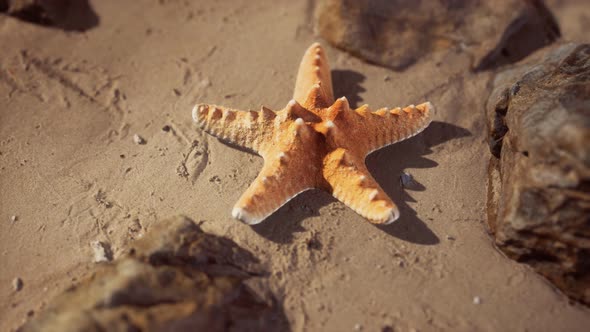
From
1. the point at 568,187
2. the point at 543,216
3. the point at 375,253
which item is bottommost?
the point at 375,253

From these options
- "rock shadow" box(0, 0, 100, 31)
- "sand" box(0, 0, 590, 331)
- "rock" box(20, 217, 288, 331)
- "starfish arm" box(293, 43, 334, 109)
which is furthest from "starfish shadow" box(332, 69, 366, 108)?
"rock shadow" box(0, 0, 100, 31)

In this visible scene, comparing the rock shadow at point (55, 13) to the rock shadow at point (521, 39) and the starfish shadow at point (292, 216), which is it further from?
the rock shadow at point (521, 39)

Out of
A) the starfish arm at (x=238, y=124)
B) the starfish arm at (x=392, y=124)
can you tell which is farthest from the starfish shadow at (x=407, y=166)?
the starfish arm at (x=238, y=124)

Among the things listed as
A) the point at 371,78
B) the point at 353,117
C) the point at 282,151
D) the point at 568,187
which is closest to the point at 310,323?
the point at 282,151

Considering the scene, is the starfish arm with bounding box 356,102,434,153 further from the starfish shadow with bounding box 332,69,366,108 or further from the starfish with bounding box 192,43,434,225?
the starfish shadow with bounding box 332,69,366,108

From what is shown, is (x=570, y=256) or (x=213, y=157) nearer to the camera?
(x=570, y=256)

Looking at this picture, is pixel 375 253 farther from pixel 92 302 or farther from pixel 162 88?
pixel 162 88

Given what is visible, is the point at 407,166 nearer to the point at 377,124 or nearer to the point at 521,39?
the point at 377,124

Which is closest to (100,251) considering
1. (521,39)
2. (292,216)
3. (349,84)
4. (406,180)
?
(292,216)
